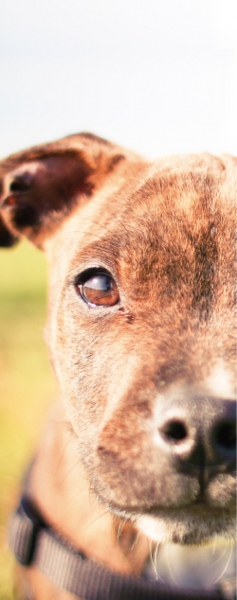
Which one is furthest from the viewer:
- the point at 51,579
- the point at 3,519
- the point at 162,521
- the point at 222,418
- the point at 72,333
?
the point at 3,519

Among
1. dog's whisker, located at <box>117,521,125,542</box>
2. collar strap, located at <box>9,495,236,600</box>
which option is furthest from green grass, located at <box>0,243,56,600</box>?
dog's whisker, located at <box>117,521,125,542</box>

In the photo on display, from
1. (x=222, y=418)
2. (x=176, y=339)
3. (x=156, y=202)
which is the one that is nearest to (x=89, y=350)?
(x=176, y=339)

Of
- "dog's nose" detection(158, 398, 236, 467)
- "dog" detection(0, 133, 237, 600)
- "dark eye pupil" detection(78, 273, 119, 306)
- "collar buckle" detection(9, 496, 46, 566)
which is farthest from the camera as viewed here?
"collar buckle" detection(9, 496, 46, 566)

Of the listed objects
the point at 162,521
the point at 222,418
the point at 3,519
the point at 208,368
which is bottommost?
the point at 3,519

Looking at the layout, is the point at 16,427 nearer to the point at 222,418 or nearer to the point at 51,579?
the point at 51,579

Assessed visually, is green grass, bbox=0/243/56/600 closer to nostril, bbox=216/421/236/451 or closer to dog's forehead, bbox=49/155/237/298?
dog's forehead, bbox=49/155/237/298

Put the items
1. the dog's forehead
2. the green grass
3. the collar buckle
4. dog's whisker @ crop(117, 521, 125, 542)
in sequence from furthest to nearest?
the green grass
the collar buckle
dog's whisker @ crop(117, 521, 125, 542)
the dog's forehead
